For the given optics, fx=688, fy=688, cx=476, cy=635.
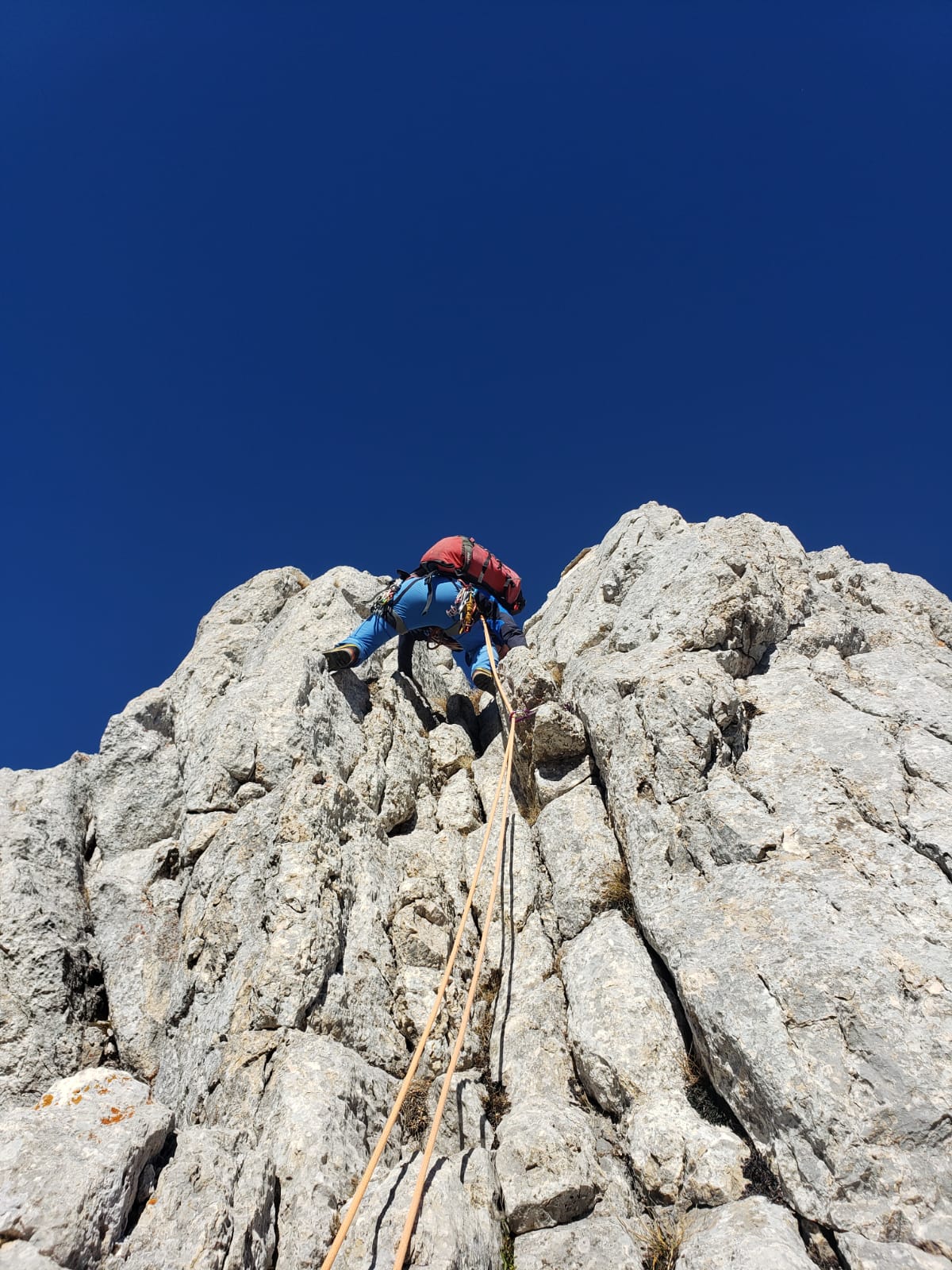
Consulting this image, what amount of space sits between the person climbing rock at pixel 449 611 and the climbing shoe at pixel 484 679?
0.6 inches

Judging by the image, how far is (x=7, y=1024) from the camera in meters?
7.96

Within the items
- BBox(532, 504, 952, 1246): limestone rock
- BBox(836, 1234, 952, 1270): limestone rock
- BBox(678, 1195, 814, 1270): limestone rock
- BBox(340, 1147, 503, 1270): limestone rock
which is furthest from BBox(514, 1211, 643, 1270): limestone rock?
BBox(836, 1234, 952, 1270): limestone rock

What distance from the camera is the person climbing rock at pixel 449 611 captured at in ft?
43.0

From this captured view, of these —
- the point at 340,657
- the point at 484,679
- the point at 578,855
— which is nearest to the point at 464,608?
the point at 484,679

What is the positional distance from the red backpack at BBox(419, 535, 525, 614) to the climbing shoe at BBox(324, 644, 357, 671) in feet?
7.75

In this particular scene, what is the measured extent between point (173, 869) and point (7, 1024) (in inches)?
102

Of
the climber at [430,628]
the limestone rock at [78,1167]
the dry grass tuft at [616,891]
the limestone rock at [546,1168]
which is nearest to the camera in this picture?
the limestone rock at [78,1167]

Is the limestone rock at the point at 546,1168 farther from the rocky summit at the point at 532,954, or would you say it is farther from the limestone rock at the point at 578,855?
the limestone rock at the point at 578,855

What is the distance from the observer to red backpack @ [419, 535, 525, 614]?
1378 cm

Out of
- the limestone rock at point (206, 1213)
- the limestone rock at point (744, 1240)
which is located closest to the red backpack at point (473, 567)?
the limestone rock at point (206, 1213)

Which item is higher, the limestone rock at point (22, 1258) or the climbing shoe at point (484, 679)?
the climbing shoe at point (484, 679)

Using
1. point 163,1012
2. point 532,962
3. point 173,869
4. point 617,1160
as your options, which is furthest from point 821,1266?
point 173,869

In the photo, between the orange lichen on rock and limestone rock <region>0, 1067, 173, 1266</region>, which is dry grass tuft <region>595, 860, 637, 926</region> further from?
the orange lichen on rock

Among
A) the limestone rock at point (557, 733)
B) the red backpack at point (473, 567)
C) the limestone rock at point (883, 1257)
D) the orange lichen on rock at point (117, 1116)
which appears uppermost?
the red backpack at point (473, 567)
